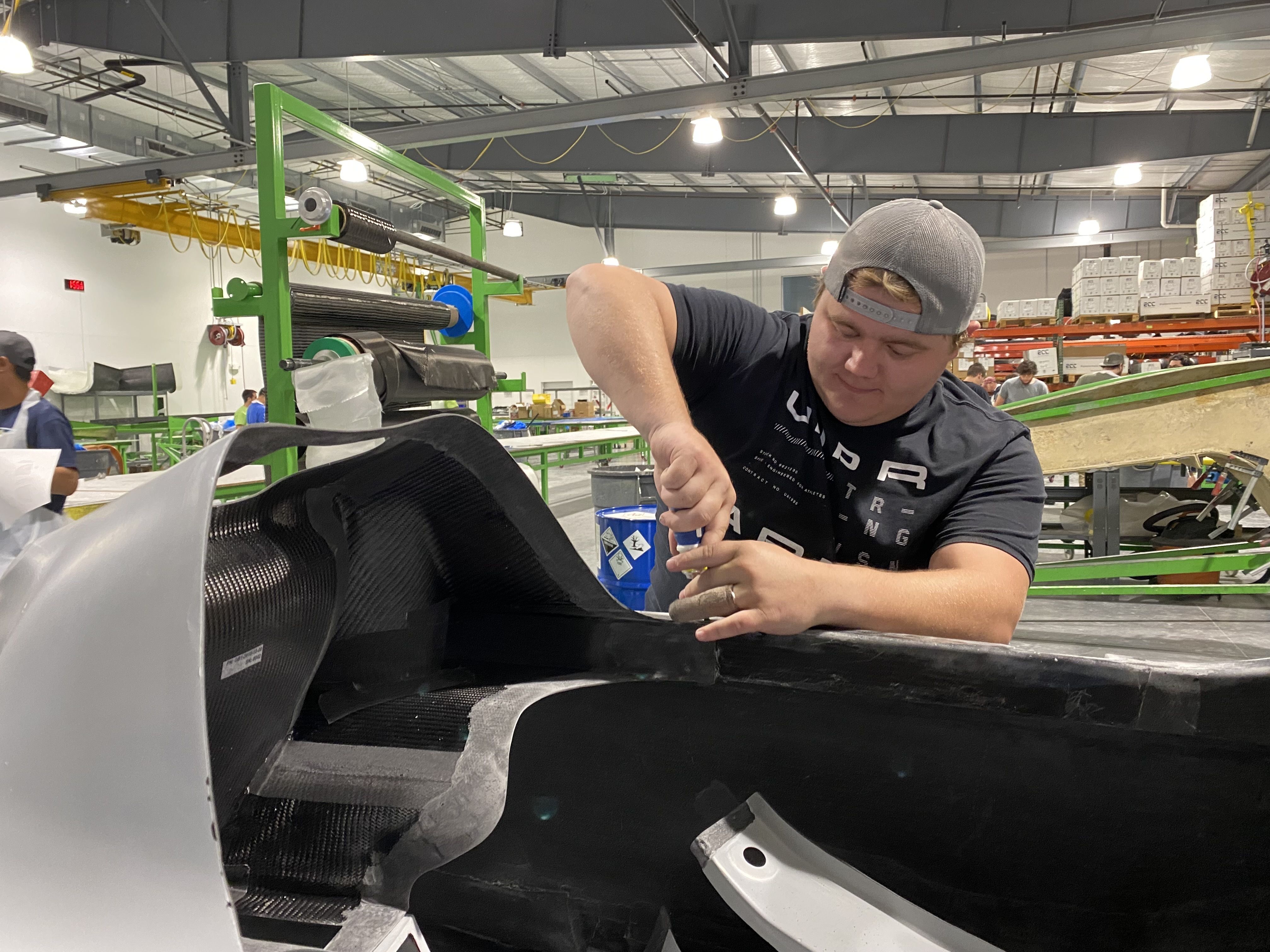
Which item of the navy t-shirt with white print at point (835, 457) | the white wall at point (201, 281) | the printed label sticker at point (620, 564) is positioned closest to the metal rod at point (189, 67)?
the white wall at point (201, 281)

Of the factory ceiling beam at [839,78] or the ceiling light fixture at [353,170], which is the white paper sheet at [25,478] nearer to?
the factory ceiling beam at [839,78]

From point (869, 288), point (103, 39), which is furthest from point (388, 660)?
point (103, 39)

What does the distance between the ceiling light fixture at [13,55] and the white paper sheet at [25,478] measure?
332 cm

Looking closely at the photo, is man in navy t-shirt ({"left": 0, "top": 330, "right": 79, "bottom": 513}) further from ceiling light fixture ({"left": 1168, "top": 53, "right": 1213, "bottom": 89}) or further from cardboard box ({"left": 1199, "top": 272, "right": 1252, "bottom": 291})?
cardboard box ({"left": 1199, "top": 272, "right": 1252, "bottom": 291})

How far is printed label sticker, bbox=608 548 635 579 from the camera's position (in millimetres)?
3176

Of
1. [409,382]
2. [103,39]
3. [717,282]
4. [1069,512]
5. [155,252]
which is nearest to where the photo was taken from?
Answer: [409,382]

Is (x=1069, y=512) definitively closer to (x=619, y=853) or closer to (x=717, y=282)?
(x=619, y=853)

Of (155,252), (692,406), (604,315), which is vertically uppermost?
(155,252)

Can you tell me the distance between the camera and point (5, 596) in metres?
0.74

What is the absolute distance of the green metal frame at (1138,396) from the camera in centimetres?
340

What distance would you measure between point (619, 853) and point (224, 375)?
45.3ft

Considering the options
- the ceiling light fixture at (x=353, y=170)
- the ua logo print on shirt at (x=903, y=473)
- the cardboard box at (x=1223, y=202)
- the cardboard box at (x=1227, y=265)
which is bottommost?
the ua logo print on shirt at (x=903, y=473)

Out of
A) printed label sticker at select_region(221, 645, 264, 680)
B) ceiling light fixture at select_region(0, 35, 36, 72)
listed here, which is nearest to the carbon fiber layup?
printed label sticker at select_region(221, 645, 264, 680)

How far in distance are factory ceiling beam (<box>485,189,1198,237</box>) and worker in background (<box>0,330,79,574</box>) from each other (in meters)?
11.3
